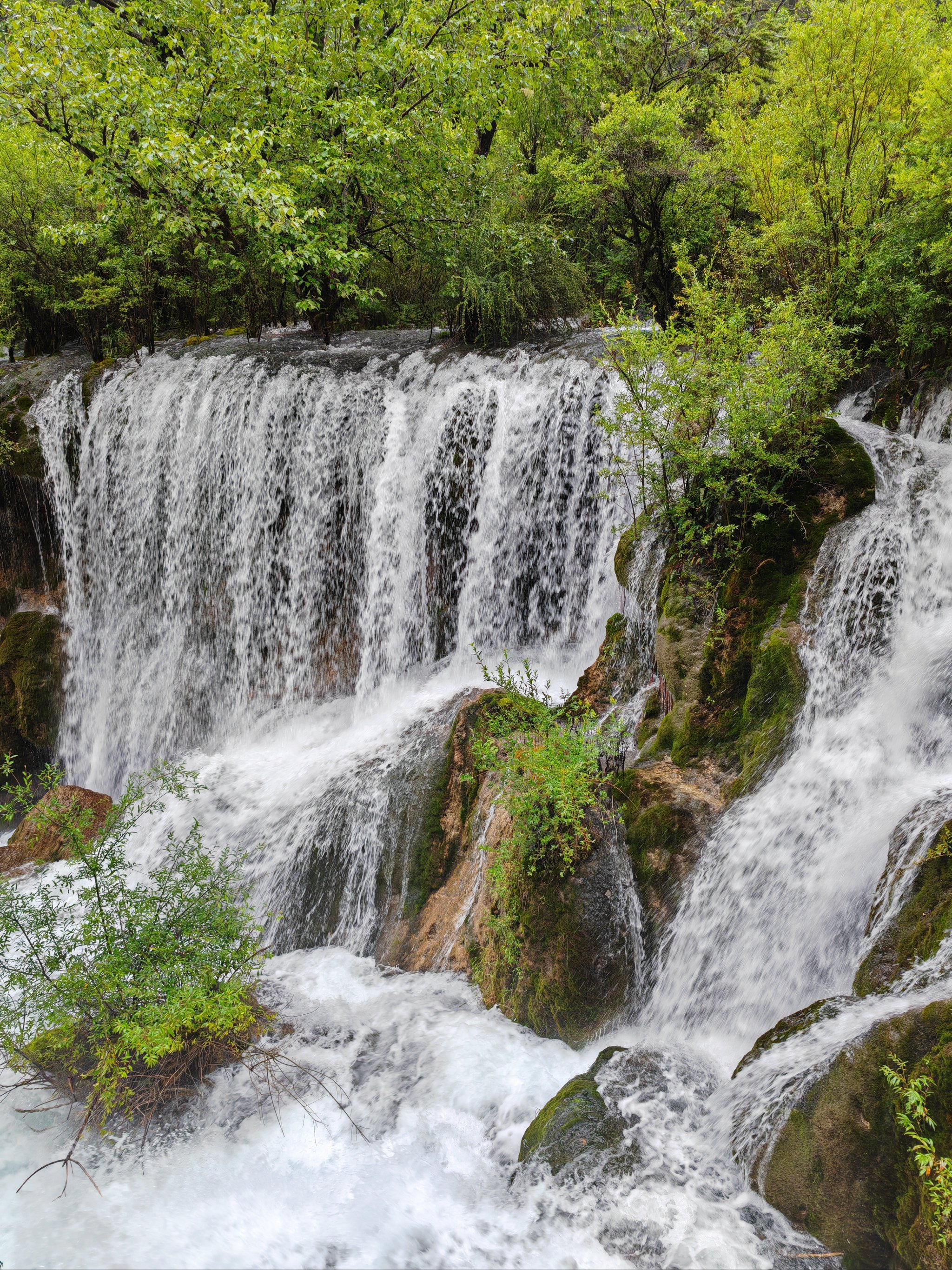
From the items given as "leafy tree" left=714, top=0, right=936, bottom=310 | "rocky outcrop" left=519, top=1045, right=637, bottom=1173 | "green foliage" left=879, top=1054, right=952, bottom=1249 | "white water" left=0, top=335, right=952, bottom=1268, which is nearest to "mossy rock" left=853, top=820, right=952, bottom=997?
Answer: "white water" left=0, top=335, right=952, bottom=1268

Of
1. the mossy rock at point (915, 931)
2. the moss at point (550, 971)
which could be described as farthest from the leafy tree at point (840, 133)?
the moss at point (550, 971)

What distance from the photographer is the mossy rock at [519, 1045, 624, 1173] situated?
3830 millimetres

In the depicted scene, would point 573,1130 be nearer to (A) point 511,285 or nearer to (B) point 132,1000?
(B) point 132,1000

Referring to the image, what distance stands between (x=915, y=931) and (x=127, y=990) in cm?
436

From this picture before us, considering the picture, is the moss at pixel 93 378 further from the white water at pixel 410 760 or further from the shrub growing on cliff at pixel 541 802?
the shrub growing on cliff at pixel 541 802

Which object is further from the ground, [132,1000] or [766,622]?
[766,622]

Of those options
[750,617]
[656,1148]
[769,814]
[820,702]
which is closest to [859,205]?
[750,617]

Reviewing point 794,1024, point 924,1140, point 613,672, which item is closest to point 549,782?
point 613,672

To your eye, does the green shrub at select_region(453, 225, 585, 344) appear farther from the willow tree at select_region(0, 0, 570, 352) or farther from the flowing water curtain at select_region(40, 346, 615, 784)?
the willow tree at select_region(0, 0, 570, 352)

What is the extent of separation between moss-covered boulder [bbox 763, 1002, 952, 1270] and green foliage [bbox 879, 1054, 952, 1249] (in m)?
0.03

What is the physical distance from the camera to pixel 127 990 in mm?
4238

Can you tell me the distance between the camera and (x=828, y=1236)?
10.4 ft

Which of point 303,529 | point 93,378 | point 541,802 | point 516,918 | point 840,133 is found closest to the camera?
point 541,802

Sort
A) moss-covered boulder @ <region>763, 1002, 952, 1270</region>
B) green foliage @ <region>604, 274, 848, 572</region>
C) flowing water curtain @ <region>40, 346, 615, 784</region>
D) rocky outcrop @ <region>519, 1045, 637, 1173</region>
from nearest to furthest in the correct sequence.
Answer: moss-covered boulder @ <region>763, 1002, 952, 1270</region> < rocky outcrop @ <region>519, 1045, 637, 1173</region> < green foliage @ <region>604, 274, 848, 572</region> < flowing water curtain @ <region>40, 346, 615, 784</region>
